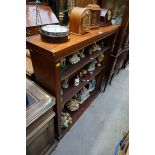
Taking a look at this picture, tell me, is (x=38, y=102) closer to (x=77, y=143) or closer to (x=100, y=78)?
(x=77, y=143)

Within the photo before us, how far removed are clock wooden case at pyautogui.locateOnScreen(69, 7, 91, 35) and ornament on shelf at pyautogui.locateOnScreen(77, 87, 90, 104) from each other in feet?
3.06

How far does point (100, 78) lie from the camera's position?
2145 millimetres

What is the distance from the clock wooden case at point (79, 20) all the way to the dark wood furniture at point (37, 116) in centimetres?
59

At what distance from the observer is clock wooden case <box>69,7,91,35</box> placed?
43.6 inches

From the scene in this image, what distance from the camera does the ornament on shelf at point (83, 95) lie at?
6.16ft

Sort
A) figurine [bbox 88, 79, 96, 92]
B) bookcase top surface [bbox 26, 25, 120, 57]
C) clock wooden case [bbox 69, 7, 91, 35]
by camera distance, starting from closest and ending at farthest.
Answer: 1. bookcase top surface [bbox 26, 25, 120, 57]
2. clock wooden case [bbox 69, 7, 91, 35]
3. figurine [bbox 88, 79, 96, 92]

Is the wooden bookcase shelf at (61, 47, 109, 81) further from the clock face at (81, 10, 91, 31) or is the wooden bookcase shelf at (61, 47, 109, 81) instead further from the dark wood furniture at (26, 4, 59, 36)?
the dark wood furniture at (26, 4, 59, 36)

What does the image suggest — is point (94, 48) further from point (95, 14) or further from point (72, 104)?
point (72, 104)

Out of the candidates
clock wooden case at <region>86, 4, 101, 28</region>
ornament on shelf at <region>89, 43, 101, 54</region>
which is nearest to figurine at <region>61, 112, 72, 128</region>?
ornament on shelf at <region>89, 43, 101, 54</region>

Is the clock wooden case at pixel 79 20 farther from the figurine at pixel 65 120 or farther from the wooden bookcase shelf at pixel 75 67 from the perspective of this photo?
the figurine at pixel 65 120

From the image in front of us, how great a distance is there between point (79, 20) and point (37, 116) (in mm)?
805

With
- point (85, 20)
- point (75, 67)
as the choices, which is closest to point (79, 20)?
point (85, 20)
